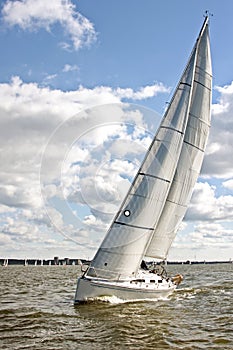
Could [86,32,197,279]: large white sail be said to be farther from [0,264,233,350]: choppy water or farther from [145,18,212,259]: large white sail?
[0,264,233,350]: choppy water

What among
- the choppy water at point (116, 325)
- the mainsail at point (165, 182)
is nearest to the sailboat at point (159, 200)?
the mainsail at point (165, 182)

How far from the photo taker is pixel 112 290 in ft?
88.9

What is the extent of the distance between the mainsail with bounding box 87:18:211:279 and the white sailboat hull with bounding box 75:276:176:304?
1.03 m

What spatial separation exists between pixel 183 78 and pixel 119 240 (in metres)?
12.8

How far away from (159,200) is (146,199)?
45.9 inches

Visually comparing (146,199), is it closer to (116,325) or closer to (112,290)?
(112,290)

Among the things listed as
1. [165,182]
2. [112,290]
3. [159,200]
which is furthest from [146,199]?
[112,290]

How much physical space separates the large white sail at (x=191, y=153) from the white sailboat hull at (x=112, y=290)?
5495mm

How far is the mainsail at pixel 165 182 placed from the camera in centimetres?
2905

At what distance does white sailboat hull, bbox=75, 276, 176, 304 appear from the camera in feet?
87.8

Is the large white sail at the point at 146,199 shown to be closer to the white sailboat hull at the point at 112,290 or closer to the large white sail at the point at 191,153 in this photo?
the white sailboat hull at the point at 112,290

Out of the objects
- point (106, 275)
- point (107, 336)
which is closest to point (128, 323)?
point (107, 336)

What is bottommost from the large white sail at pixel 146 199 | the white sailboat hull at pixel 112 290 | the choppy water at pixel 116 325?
the choppy water at pixel 116 325

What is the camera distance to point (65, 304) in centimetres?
2889
